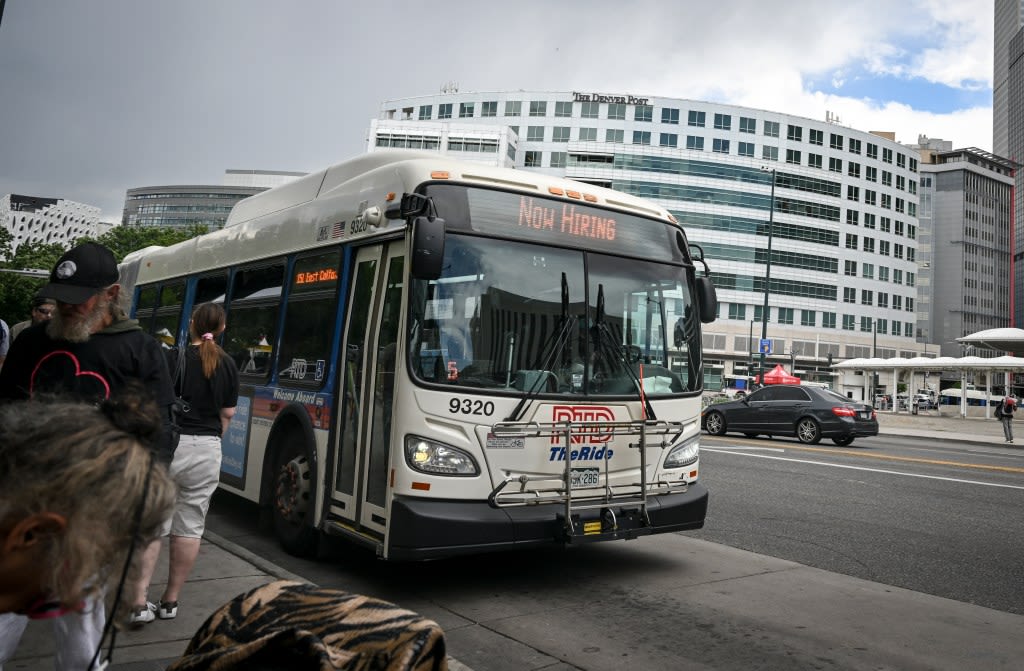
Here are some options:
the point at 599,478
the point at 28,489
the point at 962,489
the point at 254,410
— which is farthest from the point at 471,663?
the point at 962,489

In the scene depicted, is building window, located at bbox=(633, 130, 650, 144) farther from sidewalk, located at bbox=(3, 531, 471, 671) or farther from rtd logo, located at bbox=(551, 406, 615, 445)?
sidewalk, located at bbox=(3, 531, 471, 671)

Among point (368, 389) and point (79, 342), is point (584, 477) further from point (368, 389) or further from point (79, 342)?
point (79, 342)

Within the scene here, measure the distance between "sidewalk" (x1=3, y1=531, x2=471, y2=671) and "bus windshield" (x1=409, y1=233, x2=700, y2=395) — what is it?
70.9 inches

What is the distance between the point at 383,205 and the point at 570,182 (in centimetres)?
156

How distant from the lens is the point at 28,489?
1276 mm

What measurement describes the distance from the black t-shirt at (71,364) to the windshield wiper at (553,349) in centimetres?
281

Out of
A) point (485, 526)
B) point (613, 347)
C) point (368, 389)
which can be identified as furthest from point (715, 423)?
point (485, 526)

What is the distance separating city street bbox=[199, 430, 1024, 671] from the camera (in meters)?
4.76

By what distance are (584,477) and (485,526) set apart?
0.89 metres

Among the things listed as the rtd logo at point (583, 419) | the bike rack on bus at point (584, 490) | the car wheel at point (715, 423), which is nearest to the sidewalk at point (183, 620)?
the bike rack on bus at point (584, 490)

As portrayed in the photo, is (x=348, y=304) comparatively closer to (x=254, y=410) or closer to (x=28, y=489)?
(x=254, y=410)

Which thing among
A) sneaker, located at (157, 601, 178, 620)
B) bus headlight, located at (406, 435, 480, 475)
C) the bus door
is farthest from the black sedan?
sneaker, located at (157, 601, 178, 620)

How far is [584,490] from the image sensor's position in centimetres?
586

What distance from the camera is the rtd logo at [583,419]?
580 cm
